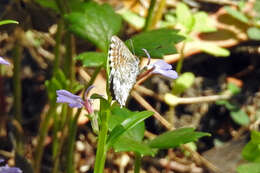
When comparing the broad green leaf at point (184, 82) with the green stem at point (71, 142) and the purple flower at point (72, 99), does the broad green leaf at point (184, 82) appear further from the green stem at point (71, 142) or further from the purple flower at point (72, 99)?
the purple flower at point (72, 99)

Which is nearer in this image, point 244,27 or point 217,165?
point 217,165

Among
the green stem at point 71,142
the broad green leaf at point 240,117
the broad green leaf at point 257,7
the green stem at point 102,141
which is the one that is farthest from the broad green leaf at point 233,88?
the green stem at point 102,141

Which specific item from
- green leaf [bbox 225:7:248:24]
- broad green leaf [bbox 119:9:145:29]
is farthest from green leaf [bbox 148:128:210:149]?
green leaf [bbox 225:7:248:24]

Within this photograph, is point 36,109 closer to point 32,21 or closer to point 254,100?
point 32,21

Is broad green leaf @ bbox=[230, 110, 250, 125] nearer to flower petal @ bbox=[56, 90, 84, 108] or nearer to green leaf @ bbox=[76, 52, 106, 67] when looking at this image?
green leaf @ bbox=[76, 52, 106, 67]

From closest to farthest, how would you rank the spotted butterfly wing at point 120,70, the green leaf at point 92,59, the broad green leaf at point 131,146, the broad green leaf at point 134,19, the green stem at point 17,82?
1. the spotted butterfly wing at point 120,70
2. the broad green leaf at point 131,146
3. the green leaf at point 92,59
4. the green stem at point 17,82
5. the broad green leaf at point 134,19

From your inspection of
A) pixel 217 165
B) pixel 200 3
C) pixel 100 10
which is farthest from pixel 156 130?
pixel 200 3
